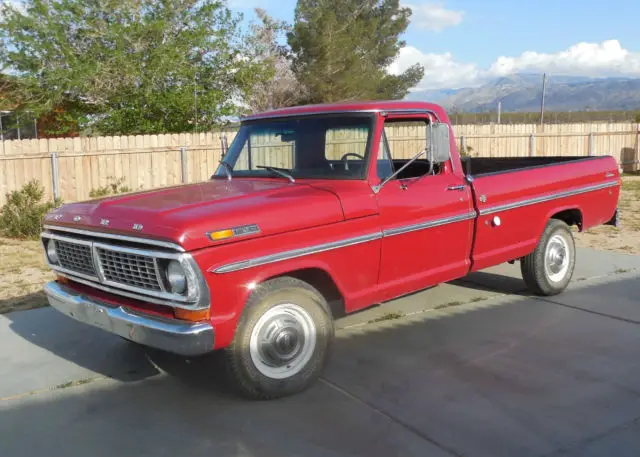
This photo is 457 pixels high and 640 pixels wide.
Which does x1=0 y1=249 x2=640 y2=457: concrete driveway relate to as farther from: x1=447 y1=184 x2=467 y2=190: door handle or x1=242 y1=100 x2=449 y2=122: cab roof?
x1=242 y1=100 x2=449 y2=122: cab roof

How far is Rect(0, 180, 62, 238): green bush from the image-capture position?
11.1m

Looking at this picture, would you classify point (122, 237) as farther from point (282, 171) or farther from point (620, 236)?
point (620, 236)

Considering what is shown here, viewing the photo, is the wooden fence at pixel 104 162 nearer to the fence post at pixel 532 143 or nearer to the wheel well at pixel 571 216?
the wheel well at pixel 571 216

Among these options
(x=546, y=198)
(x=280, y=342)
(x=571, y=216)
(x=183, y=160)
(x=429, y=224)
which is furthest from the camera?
(x=183, y=160)

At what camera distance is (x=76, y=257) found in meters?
4.45

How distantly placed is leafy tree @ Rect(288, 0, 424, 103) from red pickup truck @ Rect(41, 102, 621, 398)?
2686 centimetres

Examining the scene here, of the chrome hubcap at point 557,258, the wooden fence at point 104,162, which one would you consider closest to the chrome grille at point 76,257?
the chrome hubcap at point 557,258

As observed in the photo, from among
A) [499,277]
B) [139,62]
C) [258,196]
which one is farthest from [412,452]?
[139,62]

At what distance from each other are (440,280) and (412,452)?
6.48 ft

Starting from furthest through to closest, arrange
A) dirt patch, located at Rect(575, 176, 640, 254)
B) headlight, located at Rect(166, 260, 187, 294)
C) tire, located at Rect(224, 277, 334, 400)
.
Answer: dirt patch, located at Rect(575, 176, 640, 254) < tire, located at Rect(224, 277, 334, 400) < headlight, located at Rect(166, 260, 187, 294)

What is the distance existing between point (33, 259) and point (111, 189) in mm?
4371

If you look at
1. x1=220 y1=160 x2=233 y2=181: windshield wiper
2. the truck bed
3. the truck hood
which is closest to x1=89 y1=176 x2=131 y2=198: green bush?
the truck bed

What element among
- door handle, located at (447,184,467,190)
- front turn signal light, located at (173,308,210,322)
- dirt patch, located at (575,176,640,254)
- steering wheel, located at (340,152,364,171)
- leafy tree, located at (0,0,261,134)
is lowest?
dirt patch, located at (575,176,640,254)

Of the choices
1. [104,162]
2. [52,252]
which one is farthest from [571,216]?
[104,162]
